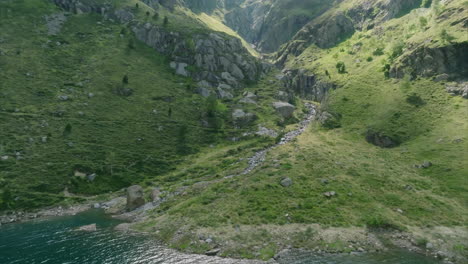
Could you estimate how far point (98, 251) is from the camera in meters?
46.4

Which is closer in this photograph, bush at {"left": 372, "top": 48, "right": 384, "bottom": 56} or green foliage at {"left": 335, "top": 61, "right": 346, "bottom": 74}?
bush at {"left": 372, "top": 48, "right": 384, "bottom": 56}

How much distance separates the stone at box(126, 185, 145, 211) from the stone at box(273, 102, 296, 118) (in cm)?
8467

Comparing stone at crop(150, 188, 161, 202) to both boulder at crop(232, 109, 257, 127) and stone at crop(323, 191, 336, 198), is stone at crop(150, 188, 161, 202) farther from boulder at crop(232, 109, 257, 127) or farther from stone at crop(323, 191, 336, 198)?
boulder at crop(232, 109, 257, 127)

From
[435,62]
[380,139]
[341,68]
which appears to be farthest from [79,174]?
[341,68]

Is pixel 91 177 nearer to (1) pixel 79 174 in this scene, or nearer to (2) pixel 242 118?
(1) pixel 79 174

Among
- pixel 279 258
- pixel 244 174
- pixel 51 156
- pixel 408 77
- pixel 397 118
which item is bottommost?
pixel 279 258

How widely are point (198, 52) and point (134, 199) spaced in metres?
111

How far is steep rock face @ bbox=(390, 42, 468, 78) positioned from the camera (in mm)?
109750

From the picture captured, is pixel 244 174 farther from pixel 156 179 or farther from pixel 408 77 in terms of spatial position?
pixel 408 77

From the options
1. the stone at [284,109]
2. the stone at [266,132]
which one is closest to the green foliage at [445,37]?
the stone at [284,109]

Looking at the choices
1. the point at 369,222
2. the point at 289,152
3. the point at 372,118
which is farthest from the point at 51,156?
the point at 372,118

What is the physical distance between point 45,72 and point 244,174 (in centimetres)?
9260

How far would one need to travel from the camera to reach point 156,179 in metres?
83.4

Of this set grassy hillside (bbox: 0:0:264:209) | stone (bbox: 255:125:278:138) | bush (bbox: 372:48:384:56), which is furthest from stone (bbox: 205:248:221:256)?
bush (bbox: 372:48:384:56)
